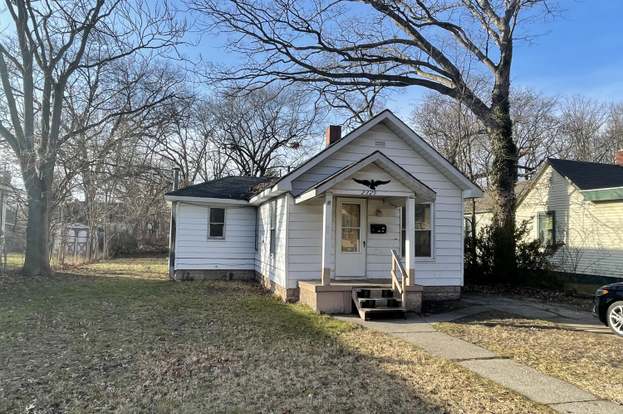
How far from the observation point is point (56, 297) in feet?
37.2

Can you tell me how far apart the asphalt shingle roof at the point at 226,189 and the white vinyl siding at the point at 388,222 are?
12.1 feet

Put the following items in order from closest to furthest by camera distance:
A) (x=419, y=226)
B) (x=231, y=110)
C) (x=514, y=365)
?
(x=514, y=365), (x=419, y=226), (x=231, y=110)

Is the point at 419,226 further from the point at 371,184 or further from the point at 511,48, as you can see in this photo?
the point at 511,48

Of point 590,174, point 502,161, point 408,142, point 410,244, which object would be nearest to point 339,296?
point 410,244

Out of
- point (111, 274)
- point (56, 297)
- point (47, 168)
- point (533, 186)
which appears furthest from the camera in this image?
point (533, 186)

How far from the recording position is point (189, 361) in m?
6.02

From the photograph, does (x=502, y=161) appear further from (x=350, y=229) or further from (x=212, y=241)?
(x=212, y=241)

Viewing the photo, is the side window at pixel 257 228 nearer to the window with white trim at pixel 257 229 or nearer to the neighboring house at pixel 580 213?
the window with white trim at pixel 257 229

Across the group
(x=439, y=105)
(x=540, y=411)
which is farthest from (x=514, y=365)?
(x=439, y=105)

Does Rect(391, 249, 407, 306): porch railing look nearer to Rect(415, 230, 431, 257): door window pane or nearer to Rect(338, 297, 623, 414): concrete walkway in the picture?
Rect(338, 297, 623, 414): concrete walkway

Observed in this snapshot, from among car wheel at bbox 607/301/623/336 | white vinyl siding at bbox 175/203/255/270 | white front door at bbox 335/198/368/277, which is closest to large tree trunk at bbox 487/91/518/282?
white front door at bbox 335/198/368/277

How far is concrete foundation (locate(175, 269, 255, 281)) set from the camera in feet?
51.3

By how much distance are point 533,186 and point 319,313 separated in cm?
1580

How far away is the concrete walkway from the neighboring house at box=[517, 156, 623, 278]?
235 inches
